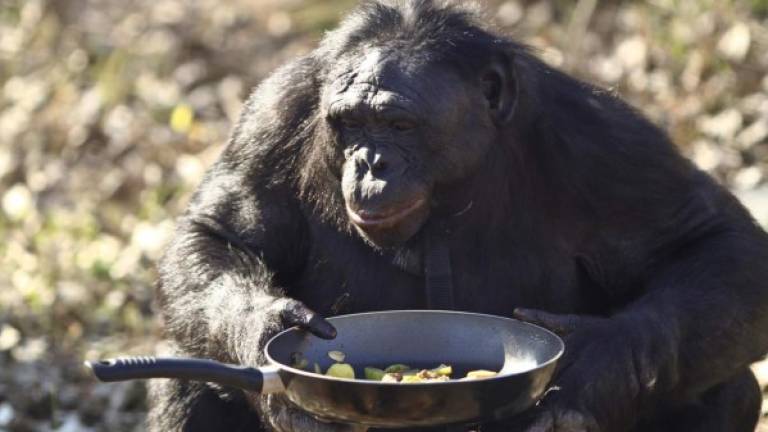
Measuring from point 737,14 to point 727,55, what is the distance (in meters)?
0.65

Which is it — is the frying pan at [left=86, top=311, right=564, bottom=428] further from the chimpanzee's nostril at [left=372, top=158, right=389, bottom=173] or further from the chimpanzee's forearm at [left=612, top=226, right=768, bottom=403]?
the chimpanzee's forearm at [left=612, top=226, right=768, bottom=403]

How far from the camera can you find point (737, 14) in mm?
12641

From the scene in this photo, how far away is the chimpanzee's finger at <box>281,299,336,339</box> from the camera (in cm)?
561

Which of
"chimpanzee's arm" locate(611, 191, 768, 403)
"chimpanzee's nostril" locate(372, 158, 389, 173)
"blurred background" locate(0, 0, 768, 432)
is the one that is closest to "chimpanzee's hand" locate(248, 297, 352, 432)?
"chimpanzee's nostril" locate(372, 158, 389, 173)

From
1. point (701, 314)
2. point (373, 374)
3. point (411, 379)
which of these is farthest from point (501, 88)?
point (411, 379)

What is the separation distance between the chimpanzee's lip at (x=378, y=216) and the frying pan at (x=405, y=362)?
1.25ft

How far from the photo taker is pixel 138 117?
1346 centimetres

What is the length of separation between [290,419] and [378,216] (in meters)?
0.92

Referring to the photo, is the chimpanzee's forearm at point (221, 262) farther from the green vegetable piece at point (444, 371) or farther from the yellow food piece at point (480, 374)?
the yellow food piece at point (480, 374)

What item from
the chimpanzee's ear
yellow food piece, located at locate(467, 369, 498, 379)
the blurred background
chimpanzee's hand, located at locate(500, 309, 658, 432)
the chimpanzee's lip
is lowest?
the blurred background

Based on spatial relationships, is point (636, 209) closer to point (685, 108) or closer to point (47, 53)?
point (685, 108)

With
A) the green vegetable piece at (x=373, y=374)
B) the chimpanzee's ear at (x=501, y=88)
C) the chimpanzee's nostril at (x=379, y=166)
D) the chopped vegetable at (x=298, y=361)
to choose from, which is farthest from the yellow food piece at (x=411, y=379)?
the chimpanzee's ear at (x=501, y=88)

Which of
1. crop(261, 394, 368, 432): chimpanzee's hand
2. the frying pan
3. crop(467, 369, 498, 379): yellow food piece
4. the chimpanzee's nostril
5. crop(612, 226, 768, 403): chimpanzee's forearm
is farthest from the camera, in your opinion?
crop(612, 226, 768, 403): chimpanzee's forearm

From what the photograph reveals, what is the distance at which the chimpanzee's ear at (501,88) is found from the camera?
6680 millimetres
